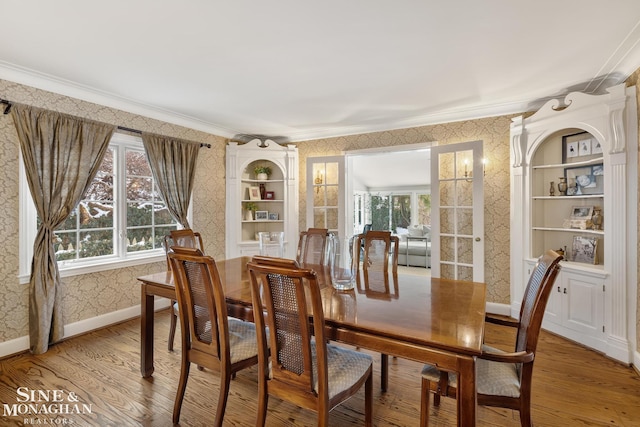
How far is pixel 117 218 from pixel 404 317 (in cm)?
346

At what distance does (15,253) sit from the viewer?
9.30 ft

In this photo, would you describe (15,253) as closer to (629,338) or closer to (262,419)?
(262,419)

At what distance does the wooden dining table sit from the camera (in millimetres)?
1303

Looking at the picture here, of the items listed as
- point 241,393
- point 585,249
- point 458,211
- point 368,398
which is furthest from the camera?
point 458,211

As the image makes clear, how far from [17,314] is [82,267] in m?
0.61

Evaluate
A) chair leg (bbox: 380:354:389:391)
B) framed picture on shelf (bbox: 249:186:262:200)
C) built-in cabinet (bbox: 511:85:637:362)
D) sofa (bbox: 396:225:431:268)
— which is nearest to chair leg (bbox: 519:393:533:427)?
chair leg (bbox: 380:354:389:391)

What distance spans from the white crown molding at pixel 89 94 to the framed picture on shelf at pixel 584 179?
14.5 ft

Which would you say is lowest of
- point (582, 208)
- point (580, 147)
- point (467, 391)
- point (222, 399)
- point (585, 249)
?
point (222, 399)

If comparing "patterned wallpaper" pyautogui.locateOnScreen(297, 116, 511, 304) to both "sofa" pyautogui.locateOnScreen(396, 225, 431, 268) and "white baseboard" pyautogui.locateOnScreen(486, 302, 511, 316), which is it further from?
"sofa" pyautogui.locateOnScreen(396, 225, 431, 268)

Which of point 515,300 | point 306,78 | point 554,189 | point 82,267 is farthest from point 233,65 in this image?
point 515,300

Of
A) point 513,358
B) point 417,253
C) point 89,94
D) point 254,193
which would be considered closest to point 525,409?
point 513,358

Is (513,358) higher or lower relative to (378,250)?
lower

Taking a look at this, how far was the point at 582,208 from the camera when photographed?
329 centimetres

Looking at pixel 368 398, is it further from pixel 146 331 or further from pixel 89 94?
pixel 89 94
